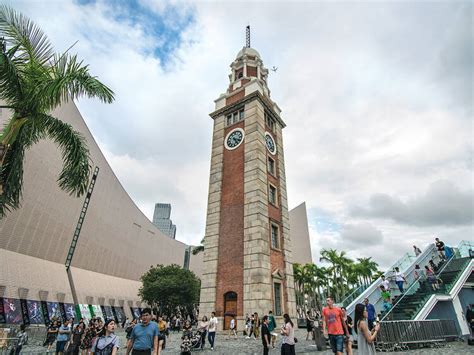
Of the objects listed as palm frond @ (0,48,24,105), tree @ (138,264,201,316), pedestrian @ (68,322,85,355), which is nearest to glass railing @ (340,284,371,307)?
pedestrian @ (68,322,85,355)

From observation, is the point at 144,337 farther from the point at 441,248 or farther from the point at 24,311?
the point at 24,311

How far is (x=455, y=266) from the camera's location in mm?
16016

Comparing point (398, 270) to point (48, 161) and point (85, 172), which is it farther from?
point (48, 161)

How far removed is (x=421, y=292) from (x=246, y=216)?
9.49 m

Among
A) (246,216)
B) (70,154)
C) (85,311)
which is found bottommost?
(85,311)

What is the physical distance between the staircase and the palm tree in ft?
45.8

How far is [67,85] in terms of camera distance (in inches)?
326

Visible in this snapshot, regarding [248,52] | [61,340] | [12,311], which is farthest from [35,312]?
[248,52]

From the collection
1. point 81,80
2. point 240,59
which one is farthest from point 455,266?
point 240,59

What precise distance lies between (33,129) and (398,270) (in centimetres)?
1868

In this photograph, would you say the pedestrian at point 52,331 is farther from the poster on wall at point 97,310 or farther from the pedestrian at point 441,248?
the poster on wall at point 97,310

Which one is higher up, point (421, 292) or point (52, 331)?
point (421, 292)

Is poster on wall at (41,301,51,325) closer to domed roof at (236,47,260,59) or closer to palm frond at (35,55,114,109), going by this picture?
palm frond at (35,55,114,109)

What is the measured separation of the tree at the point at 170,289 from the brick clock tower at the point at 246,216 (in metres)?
18.9
